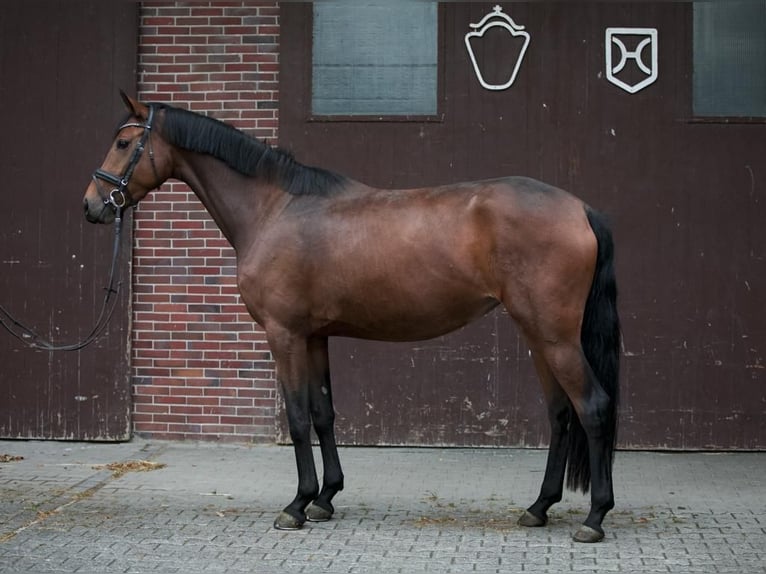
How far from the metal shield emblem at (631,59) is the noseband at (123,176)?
12.2 feet

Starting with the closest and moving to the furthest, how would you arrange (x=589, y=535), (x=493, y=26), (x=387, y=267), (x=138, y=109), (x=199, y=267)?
(x=589, y=535) < (x=387, y=267) < (x=138, y=109) < (x=493, y=26) < (x=199, y=267)

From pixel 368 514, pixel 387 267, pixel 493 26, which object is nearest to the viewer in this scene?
pixel 387 267

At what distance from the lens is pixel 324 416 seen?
665 cm

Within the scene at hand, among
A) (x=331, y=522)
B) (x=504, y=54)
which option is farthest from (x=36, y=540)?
(x=504, y=54)

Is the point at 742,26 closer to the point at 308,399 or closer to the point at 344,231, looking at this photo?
the point at 344,231

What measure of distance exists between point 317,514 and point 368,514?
34cm

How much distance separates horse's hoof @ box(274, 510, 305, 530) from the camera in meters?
6.29

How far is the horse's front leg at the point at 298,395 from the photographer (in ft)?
21.1

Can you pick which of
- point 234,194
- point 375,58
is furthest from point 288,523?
point 375,58

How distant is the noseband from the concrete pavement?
1.78m

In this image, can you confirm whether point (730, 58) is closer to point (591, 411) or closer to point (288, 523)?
point (591, 411)

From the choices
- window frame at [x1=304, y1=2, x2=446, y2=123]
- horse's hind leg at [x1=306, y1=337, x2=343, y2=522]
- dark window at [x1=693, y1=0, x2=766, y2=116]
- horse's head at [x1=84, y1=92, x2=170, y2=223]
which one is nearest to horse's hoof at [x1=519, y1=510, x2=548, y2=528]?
horse's hind leg at [x1=306, y1=337, x2=343, y2=522]

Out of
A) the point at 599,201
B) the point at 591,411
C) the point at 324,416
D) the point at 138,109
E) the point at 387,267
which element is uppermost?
the point at 138,109

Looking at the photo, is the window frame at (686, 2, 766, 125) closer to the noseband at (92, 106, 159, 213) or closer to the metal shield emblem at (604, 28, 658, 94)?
the metal shield emblem at (604, 28, 658, 94)
